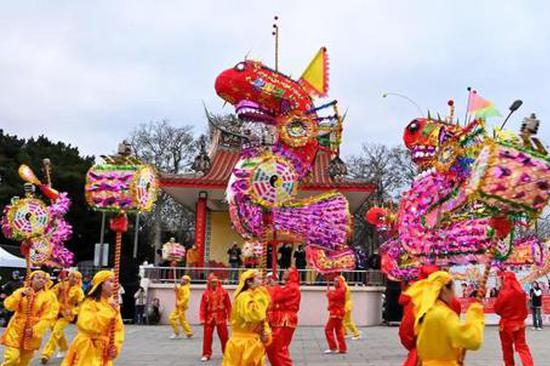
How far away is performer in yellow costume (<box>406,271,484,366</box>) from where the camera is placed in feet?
16.4

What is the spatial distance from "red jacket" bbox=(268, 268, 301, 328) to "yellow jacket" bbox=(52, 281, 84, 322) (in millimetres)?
4029

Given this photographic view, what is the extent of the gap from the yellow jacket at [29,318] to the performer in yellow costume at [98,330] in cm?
273

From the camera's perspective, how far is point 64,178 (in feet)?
106

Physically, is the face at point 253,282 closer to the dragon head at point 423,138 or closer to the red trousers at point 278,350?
the red trousers at point 278,350

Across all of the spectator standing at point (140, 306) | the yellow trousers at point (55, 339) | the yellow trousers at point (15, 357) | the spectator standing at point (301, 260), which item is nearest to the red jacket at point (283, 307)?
the yellow trousers at point (15, 357)

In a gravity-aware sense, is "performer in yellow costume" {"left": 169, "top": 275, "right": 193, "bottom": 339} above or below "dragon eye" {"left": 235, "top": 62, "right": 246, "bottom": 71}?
below

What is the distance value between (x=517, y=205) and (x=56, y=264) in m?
12.4

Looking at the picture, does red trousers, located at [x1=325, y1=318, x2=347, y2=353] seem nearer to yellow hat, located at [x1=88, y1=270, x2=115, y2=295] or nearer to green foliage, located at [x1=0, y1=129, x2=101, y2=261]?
yellow hat, located at [x1=88, y1=270, x2=115, y2=295]

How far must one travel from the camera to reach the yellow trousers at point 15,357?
358 inches

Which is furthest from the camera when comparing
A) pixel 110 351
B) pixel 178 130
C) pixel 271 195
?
pixel 178 130

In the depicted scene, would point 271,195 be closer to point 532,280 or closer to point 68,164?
point 532,280

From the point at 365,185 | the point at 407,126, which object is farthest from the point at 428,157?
the point at 365,185

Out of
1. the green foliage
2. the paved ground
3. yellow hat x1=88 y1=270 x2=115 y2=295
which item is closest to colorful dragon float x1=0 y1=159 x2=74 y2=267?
the paved ground

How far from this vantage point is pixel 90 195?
899 centimetres
